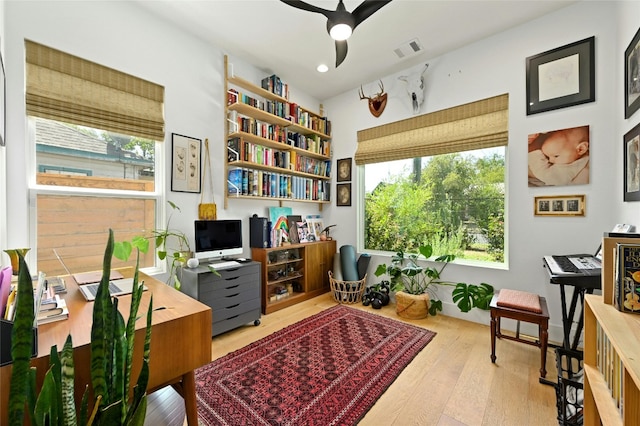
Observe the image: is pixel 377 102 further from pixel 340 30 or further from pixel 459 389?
pixel 459 389

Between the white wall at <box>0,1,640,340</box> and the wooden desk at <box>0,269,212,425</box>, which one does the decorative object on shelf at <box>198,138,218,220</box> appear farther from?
the wooden desk at <box>0,269,212,425</box>

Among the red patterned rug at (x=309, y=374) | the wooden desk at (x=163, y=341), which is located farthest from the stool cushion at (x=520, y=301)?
the wooden desk at (x=163, y=341)

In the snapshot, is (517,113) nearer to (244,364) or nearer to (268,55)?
(268,55)

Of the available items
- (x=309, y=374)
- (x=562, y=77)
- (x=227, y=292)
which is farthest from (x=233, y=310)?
(x=562, y=77)

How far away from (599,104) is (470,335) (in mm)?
2257

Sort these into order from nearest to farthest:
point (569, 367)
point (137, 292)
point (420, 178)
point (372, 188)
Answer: point (137, 292)
point (569, 367)
point (420, 178)
point (372, 188)

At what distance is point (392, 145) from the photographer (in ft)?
11.3

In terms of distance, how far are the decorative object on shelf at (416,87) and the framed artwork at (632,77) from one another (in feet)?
5.31

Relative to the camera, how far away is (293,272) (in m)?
3.58

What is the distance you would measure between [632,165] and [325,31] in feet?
8.59

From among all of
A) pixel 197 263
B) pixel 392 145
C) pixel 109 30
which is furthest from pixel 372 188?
pixel 109 30

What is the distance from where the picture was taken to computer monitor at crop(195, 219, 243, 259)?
2598 mm

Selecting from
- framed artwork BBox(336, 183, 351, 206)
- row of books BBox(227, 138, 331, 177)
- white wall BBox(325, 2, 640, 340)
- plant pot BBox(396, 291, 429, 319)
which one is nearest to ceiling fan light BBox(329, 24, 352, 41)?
row of books BBox(227, 138, 331, 177)

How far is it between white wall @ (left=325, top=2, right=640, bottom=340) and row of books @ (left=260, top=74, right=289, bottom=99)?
4.88 feet
